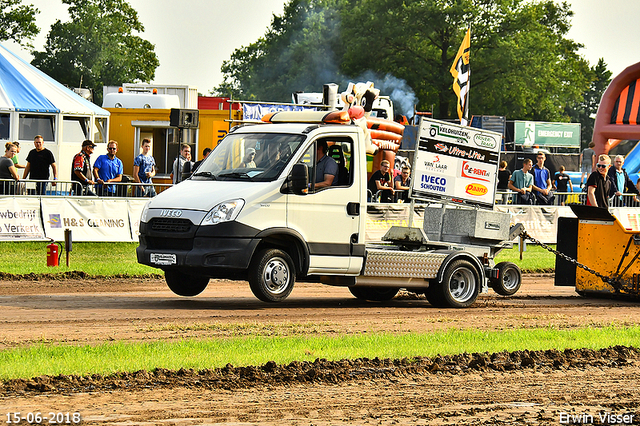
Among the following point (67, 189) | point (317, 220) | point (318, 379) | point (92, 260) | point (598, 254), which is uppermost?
point (67, 189)

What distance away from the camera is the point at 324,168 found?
41.7 feet

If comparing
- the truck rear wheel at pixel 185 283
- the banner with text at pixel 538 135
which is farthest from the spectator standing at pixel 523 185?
the banner with text at pixel 538 135

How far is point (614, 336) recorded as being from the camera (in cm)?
1062

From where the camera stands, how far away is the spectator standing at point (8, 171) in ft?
64.5

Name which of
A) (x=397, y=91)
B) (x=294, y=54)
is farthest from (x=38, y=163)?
(x=294, y=54)

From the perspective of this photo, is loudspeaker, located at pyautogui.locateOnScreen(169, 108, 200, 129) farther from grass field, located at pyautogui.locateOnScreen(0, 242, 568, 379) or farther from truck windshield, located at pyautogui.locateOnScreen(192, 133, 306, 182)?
grass field, located at pyautogui.locateOnScreen(0, 242, 568, 379)

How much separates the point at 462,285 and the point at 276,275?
10.2 feet

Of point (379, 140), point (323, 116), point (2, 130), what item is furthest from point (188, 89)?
point (323, 116)

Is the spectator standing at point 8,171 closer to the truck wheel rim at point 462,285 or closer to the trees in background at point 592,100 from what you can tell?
the truck wheel rim at point 462,285

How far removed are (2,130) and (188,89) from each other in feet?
29.7

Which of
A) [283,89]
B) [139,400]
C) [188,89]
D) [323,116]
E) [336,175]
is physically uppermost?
[283,89]

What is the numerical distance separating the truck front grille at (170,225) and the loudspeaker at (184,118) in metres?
6.81

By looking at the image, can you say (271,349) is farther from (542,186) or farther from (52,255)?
(542,186)

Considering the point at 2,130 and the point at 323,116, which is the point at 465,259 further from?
the point at 2,130
